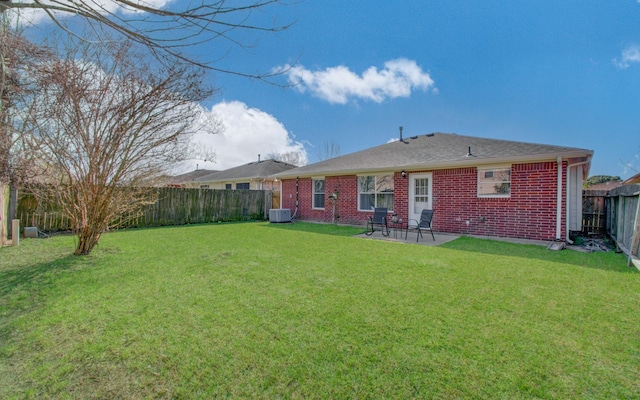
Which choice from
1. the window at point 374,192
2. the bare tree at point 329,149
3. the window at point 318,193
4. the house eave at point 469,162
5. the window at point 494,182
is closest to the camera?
the house eave at point 469,162

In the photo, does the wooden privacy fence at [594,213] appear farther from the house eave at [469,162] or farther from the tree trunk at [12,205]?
the tree trunk at [12,205]

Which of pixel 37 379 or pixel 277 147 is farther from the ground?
pixel 277 147

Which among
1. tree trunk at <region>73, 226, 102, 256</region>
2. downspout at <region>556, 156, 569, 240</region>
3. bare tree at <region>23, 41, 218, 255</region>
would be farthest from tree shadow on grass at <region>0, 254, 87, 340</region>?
downspout at <region>556, 156, 569, 240</region>

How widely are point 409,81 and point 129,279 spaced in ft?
44.2

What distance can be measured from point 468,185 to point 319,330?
7.94 metres

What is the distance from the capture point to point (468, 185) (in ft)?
29.0

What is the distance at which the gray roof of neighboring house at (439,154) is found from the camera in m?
7.65

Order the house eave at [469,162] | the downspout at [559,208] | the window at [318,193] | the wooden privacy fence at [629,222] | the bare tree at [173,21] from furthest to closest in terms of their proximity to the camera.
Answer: the window at [318,193], the downspout at [559,208], the house eave at [469,162], the wooden privacy fence at [629,222], the bare tree at [173,21]

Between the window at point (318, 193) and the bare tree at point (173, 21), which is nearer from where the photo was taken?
the bare tree at point (173, 21)

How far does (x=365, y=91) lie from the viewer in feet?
52.0

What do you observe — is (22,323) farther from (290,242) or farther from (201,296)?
(290,242)

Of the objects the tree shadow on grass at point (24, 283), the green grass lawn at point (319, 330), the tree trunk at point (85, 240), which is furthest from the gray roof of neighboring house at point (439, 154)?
the tree shadow on grass at point (24, 283)

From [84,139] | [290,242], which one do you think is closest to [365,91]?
[290,242]

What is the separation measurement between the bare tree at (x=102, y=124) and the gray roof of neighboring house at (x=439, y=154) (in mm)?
6796
